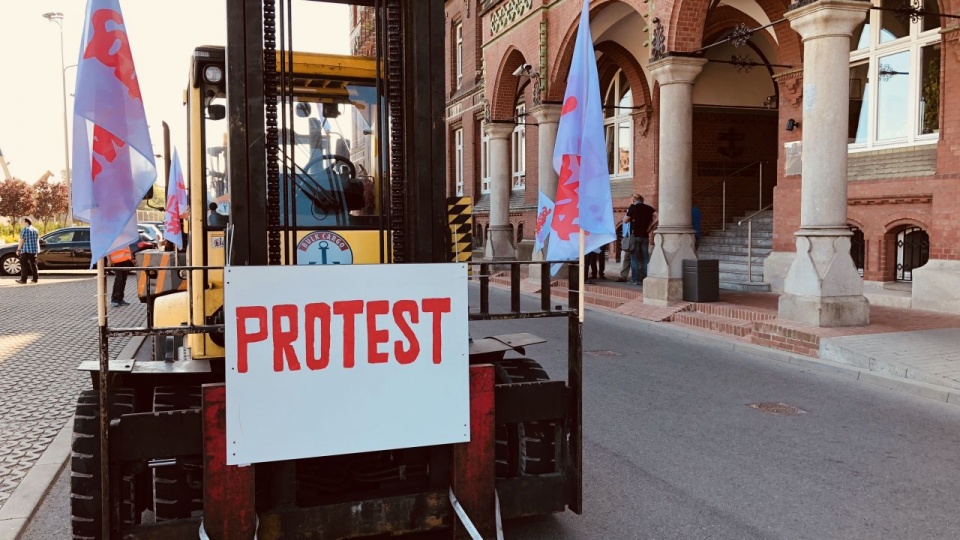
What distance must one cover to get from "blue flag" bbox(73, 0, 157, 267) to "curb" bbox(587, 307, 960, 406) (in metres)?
7.02

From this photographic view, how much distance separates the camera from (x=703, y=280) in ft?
41.1

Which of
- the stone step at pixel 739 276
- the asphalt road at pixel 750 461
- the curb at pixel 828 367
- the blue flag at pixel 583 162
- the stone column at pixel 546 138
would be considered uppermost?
the stone column at pixel 546 138

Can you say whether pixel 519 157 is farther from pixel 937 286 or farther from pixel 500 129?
pixel 937 286

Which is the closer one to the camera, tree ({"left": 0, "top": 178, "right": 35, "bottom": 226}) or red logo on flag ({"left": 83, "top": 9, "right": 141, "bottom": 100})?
red logo on flag ({"left": 83, "top": 9, "right": 141, "bottom": 100})

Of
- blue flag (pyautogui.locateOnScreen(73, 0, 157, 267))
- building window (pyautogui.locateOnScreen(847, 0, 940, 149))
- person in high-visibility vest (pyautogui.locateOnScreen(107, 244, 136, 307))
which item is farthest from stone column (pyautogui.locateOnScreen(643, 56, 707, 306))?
blue flag (pyautogui.locateOnScreen(73, 0, 157, 267))

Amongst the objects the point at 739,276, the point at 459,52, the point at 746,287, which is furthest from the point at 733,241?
the point at 459,52

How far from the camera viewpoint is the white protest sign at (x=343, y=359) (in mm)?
3047

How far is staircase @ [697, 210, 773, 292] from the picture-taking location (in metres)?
14.9

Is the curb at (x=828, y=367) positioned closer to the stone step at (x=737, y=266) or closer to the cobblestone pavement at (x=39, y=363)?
the stone step at (x=737, y=266)

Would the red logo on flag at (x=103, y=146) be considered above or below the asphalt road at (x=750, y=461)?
above

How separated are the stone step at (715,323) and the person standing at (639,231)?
13.4 feet

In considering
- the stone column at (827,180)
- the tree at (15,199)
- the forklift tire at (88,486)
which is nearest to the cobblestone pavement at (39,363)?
the forklift tire at (88,486)

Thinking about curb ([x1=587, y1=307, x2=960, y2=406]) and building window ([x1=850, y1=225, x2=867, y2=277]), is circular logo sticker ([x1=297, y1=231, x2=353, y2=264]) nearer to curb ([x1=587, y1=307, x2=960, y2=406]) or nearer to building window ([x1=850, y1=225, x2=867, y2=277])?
curb ([x1=587, y1=307, x2=960, y2=406])

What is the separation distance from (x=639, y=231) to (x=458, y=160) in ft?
55.6
